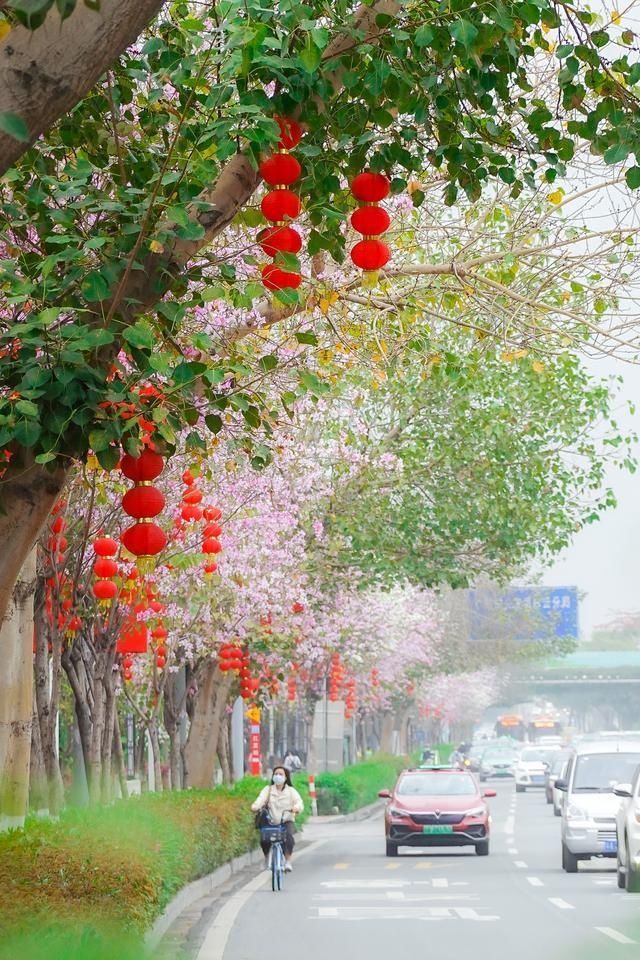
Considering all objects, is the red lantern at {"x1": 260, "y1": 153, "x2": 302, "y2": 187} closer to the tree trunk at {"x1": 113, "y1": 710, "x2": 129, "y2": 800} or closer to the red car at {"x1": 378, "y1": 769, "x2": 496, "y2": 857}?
the tree trunk at {"x1": 113, "y1": 710, "x2": 129, "y2": 800}

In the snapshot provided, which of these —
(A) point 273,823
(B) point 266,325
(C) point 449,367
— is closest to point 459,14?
(B) point 266,325

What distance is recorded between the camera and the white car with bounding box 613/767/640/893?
18625 mm

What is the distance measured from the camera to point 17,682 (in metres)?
13.2

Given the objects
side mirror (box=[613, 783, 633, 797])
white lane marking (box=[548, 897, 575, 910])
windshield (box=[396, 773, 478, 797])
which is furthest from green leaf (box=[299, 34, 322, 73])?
windshield (box=[396, 773, 478, 797])

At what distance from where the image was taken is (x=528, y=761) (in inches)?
2638

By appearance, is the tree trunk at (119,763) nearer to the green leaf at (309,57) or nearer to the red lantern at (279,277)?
the red lantern at (279,277)

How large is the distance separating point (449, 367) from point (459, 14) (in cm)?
514

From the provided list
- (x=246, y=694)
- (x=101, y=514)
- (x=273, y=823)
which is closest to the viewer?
(x=101, y=514)

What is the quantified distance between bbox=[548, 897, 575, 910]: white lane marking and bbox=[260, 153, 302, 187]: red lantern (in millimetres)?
12126

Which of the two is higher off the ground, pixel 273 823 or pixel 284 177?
pixel 284 177

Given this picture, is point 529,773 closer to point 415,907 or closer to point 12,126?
point 415,907

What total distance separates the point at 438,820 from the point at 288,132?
2160 cm

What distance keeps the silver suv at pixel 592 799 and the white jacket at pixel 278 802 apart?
3758 millimetres

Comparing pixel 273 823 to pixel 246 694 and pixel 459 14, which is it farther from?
pixel 459 14
